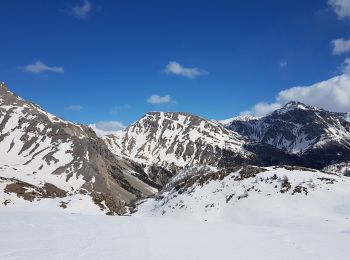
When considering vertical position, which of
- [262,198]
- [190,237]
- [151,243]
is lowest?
[151,243]

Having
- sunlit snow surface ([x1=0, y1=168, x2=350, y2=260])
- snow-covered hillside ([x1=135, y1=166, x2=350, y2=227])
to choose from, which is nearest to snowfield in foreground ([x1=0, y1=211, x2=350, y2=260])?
sunlit snow surface ([x1=0, y1=168, x2=350, y2=260])

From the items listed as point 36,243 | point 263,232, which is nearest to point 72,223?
point 36,243

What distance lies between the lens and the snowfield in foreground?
2092cm

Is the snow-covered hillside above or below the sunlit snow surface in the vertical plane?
above

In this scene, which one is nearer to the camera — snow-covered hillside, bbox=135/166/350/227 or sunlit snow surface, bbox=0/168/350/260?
sunlit snow surface, bbox=0/168/350/260

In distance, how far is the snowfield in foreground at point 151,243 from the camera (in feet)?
68.6

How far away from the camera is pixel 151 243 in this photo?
24.8 meters

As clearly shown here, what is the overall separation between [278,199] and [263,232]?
28.6 meters

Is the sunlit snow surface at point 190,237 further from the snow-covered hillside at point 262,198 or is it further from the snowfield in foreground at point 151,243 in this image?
the snow-covered hillside at point 262,198

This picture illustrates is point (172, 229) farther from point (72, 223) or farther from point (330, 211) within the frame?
point (330, 211)

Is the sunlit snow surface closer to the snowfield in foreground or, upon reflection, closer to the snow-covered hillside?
the snowfield in foreground

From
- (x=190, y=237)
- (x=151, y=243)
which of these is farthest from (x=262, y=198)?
(x=151, y=243)

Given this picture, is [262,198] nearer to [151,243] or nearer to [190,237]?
[190,237]

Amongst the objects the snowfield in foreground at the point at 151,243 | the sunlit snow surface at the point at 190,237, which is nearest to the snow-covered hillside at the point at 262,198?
the sunlit snow surface at the point at 190,237
